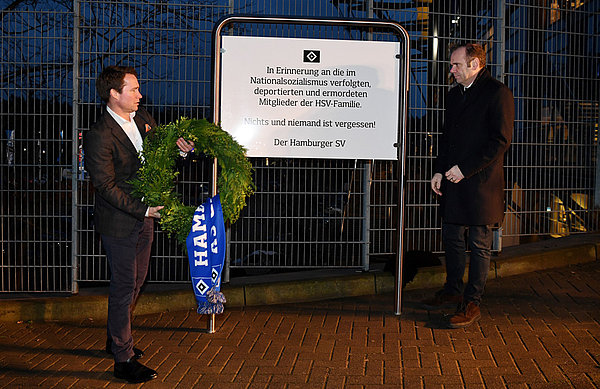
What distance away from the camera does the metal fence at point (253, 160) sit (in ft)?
22.4

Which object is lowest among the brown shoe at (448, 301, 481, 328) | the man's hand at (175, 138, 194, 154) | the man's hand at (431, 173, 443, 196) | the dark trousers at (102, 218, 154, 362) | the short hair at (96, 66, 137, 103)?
the brown shoe at (448, 301, 481, 328)

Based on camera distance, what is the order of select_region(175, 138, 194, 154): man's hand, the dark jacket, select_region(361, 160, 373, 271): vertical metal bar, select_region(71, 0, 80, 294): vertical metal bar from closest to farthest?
1. select_region(175, 138, 194, 154): man's hand
2. the dark jacket
3. select_region(71, 0, 80, 294): vertical metal bar
4. select_region(361, 160, 373, 271): vertical metal bar

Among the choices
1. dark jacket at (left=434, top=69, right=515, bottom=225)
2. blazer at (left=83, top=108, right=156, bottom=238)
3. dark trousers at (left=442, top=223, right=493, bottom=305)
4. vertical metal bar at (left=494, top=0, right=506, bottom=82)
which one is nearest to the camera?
blazer at (left=83, top=108, right=156, bottom=238)

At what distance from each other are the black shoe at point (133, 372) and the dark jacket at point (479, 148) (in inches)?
114

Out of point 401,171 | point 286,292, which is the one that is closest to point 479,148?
point 401,171

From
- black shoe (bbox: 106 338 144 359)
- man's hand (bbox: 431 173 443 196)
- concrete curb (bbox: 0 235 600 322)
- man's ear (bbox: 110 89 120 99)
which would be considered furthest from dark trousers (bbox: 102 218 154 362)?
man's hand (bbox: 431 173 443 196)

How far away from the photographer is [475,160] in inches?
233

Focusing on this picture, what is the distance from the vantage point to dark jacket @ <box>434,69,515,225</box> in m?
5.88

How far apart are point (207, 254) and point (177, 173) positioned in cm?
66

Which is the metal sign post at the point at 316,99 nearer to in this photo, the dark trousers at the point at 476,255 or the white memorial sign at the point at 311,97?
the white memorial sign at the point at 311,97

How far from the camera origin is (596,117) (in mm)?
8680

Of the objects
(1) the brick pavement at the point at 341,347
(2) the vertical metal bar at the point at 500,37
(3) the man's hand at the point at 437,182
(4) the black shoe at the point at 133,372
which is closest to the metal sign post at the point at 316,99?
(3) the man's hand at the point at 437,182

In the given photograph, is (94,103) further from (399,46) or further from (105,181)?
(399,46)

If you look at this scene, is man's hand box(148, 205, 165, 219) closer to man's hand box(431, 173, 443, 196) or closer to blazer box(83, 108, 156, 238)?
blazer box(83, 108, 156, 238)
